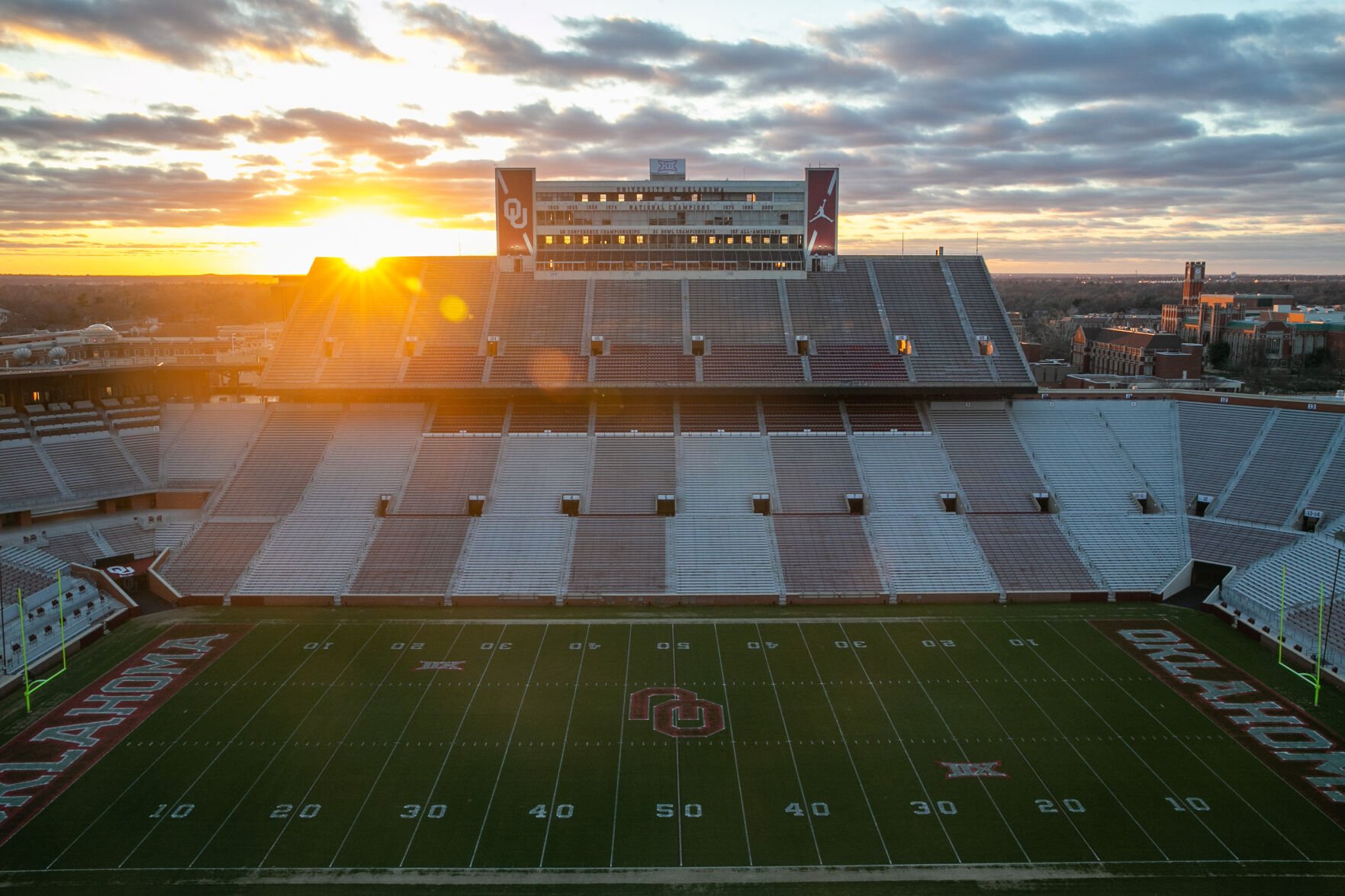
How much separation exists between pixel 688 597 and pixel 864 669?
25.7ft

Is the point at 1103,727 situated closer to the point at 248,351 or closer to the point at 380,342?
the point at 380,342

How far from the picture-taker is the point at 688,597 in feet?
105

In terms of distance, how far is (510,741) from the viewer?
21.8m

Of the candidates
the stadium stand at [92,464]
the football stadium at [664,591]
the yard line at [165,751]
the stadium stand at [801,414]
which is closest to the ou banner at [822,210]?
the football stadium at [664,591]

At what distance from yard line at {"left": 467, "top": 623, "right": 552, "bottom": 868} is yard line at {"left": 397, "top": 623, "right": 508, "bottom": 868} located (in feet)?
4.01

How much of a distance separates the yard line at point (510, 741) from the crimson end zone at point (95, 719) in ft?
30.7

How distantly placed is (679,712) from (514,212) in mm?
31768

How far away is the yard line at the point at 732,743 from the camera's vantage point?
17969mm

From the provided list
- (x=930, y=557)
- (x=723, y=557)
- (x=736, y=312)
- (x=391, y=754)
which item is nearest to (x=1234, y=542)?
(x=930, y=557)

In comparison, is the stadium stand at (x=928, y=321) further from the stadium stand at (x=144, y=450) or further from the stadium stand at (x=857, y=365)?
the stadium stand at (x=144, y=450)

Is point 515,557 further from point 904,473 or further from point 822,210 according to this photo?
point 822,210

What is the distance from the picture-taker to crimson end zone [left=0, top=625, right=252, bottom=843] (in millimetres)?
19594

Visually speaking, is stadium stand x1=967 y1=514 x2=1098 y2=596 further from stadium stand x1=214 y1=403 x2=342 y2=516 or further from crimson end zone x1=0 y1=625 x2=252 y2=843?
stadium stand x1=214 y1=403 x2=342 y2=516

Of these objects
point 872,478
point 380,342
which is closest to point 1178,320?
point 872,478
